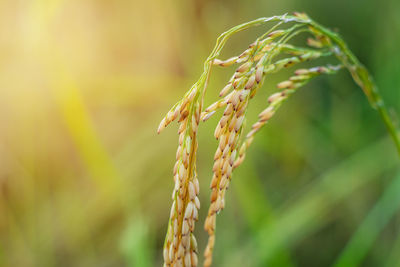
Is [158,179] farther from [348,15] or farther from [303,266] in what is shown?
[348,15]

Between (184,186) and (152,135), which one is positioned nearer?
(184,186)

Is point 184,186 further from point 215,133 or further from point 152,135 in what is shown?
point 152,135

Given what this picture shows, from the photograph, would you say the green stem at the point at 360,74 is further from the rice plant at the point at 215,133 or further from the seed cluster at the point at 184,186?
the seed cluster at the point at 184,186

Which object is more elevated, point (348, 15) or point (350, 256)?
point (348, 15)

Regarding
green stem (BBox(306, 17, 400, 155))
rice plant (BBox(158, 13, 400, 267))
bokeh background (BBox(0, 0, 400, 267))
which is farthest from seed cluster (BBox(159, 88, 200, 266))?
bokeh background (BBox(0, 0, 400, 267))

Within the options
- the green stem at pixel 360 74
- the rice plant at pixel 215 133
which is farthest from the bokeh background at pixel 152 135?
the rice plant at pixel 215 133

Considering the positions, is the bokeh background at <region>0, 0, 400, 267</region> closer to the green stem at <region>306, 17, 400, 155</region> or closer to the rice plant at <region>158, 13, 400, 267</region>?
the green stem at <region>306, 17, 400, 155</region>

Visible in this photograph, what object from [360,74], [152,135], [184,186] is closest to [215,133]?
[184,186]

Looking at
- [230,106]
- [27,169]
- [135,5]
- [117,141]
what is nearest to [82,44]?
[135,5]
